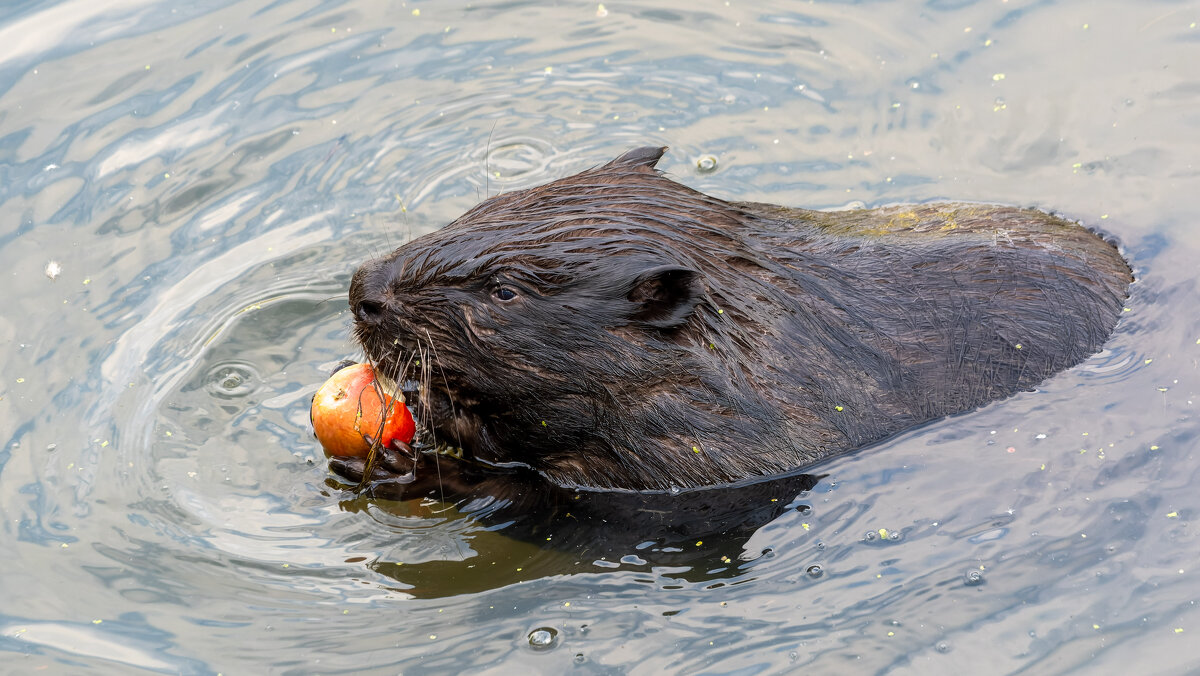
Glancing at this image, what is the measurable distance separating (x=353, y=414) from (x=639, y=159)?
81.6 inches

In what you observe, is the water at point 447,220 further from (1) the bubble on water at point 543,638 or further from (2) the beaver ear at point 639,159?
(2) the beaver ear at point 639,159

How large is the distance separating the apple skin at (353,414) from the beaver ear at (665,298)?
1.46m

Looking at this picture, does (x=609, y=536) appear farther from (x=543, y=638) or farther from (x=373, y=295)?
(x=373, y=295)

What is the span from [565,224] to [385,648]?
224 centimetres

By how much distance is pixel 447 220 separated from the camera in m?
8.17

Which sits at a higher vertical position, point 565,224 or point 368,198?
point 565,224

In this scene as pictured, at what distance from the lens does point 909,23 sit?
949cm

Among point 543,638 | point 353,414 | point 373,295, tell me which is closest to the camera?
point 543,638

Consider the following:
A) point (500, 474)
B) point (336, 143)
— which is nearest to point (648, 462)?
point (500, 474)

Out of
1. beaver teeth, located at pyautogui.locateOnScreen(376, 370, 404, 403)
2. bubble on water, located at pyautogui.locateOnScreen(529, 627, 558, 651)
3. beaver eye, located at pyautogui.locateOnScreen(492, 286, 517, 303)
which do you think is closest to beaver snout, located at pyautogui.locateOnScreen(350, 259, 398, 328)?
beaver teeth, located at pyautogui.locateOnScreen(376, 370, 404, 403)

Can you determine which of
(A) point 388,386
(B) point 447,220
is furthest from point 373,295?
(B) point 447,220

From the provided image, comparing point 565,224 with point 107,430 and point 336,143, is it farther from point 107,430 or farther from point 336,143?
point 336,143

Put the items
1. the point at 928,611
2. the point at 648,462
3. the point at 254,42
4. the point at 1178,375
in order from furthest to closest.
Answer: the point at 254,42
the point at 1178,375
the point at 648,462
the point at 928,611

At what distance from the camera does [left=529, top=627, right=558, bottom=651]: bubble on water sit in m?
5.37
